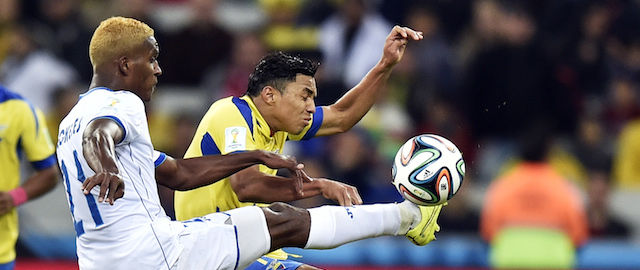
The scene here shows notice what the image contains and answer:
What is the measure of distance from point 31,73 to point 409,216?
621 centimetres

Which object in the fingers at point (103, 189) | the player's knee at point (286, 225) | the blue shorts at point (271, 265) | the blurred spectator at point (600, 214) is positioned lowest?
the blue shorts at point (271, 265)

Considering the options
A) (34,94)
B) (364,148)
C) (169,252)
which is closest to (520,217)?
(364,148)

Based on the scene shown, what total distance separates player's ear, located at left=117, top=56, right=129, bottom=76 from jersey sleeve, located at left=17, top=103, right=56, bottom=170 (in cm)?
167

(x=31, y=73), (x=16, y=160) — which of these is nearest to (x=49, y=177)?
(x=16, y=160)

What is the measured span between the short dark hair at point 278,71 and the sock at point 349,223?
850 mm

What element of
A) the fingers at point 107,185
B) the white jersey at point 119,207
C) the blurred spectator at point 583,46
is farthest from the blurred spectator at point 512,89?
the fingers at point 107,185

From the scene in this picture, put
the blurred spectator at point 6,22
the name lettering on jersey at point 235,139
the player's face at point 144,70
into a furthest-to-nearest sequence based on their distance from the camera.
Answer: the blurred spectator at point 6,22
the name lettering on jersey at point 235,139
the player's face at point 144,70

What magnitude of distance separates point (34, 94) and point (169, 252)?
6.38 metres

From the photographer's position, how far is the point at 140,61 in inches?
205

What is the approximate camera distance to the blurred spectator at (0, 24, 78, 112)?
10.7 m

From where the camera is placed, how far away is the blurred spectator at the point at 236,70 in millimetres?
10500

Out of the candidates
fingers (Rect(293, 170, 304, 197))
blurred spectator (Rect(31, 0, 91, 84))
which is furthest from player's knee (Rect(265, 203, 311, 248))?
blurred spectator (Rect(31, 0, 91, 84))

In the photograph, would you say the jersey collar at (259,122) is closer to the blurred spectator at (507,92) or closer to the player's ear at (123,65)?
the player's ear at (123,65)

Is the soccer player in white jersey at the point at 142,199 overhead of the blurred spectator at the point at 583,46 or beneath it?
beneath
